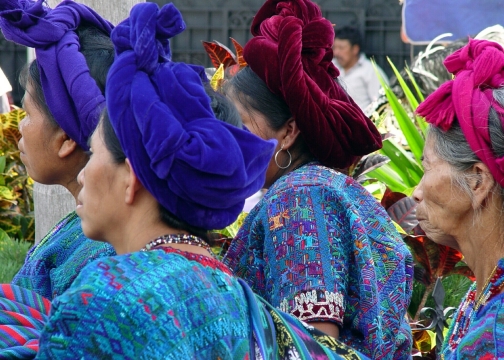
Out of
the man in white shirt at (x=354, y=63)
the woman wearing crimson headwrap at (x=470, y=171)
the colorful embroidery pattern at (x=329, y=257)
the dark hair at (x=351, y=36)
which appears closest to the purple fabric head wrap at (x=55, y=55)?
the colorful embroidery pattern at (x=329, y=257)

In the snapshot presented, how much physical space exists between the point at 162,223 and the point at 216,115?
28 centimetres

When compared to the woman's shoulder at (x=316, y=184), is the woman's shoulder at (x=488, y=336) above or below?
below

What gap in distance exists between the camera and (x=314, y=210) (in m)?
2.50

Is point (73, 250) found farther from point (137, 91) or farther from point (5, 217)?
point (5, 217)

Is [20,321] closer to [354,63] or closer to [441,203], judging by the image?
[441,203]

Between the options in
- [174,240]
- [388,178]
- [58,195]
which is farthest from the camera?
[388,178]

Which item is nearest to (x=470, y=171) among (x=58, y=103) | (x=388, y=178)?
(x=58, y=103)

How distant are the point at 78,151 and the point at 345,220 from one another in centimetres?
94

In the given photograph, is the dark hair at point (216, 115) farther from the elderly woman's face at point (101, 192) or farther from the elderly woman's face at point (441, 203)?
the elderly woman's face at point (441, 203)

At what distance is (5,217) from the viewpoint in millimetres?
5066

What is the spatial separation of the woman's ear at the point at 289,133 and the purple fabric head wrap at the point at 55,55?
0.66 m

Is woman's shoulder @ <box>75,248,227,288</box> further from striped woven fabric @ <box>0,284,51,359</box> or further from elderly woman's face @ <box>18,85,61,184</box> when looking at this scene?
elderly woman's face @ <box>18,85,61,184</box>

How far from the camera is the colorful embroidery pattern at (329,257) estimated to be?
2432 millimetres

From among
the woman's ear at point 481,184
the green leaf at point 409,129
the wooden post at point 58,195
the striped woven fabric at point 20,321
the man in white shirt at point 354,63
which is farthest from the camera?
the man in white shirt at point 354,63
